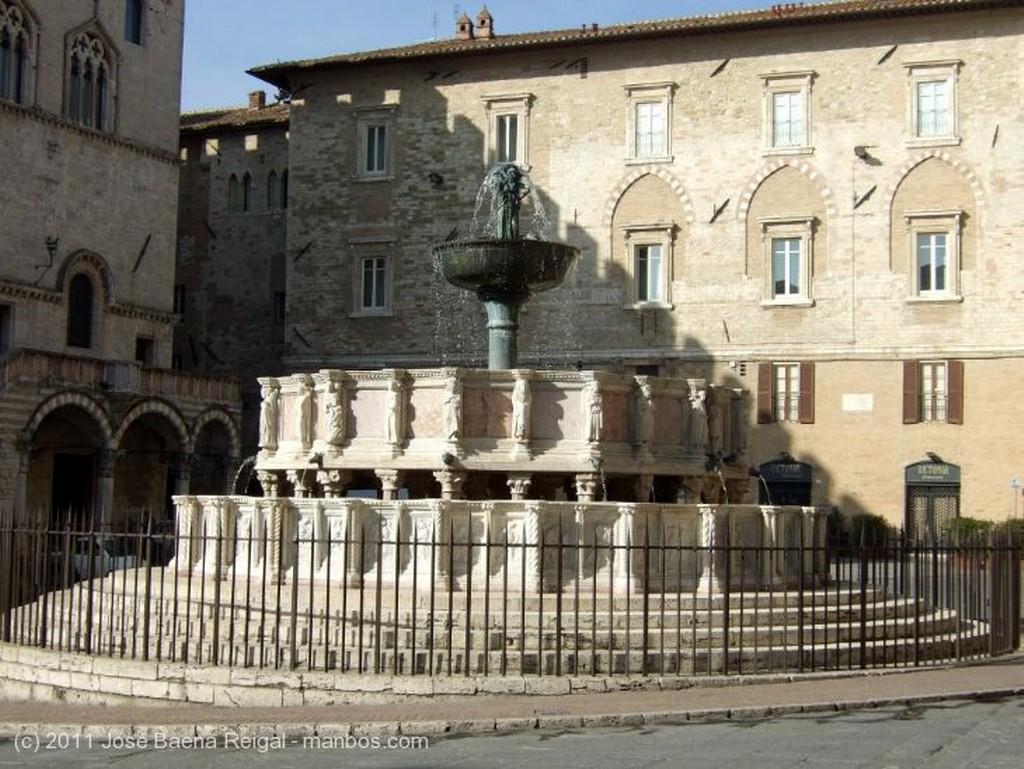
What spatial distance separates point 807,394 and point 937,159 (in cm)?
610

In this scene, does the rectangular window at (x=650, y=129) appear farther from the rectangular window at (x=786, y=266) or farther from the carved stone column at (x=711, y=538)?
the carved stone column at (x=711, y=538)

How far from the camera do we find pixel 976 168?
35625 millimetres

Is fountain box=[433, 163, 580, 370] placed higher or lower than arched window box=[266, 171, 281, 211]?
lower

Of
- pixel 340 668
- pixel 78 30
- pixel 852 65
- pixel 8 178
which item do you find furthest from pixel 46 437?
pixel 340 668

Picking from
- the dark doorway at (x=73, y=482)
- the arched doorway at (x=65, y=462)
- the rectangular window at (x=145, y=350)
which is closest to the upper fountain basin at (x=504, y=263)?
the arched doorway at (x=65, y=462)

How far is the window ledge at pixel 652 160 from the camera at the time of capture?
38.5 metres

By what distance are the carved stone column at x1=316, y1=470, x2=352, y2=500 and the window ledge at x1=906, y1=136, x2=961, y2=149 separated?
22.4 metres

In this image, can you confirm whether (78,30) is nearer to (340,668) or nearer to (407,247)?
(407,247)

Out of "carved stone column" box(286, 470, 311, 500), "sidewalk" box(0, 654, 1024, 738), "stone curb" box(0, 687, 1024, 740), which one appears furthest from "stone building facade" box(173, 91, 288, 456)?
"stone curb" box(0, 687, 1024, 740)

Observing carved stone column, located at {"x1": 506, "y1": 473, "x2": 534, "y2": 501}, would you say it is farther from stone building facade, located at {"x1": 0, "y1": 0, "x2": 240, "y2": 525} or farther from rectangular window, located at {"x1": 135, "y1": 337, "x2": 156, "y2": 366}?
rectangular window, located at {"x1": 135, "y1": 337, "x2": 156, "y2": 366}

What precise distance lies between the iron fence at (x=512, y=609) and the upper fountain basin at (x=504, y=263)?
13.6 feet

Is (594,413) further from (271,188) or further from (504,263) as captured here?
(271,188)

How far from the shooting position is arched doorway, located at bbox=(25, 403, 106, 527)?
3541cm

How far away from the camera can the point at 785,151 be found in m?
37.4
